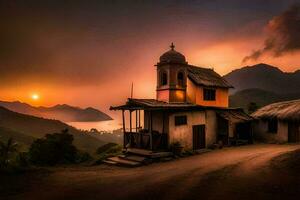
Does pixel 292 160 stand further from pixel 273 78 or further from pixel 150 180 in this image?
pixel 273 78

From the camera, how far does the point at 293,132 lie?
29953 millimetres

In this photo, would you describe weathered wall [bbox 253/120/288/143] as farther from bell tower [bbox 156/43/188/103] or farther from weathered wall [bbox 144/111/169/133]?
weathered wall [bbox 144/111/169/133]

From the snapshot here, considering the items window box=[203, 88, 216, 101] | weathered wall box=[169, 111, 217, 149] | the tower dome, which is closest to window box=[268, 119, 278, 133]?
window box=[203, 88, 216, 101]

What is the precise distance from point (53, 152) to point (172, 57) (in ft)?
47.9

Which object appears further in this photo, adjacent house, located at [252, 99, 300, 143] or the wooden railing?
adjacent house, located at [252, 99, 300, 143]

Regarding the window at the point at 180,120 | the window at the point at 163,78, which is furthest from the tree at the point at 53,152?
the window at the point at 163,78

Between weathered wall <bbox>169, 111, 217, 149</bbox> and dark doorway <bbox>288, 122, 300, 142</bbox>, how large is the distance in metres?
8.70

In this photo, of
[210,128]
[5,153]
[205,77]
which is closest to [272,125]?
[210,128]

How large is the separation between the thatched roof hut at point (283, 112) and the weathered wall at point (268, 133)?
0.93 meters

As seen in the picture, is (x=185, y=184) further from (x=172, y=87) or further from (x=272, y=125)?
(x=272, y=125)

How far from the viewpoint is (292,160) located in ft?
52.4

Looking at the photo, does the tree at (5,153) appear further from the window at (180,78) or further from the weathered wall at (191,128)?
the window at (180,78)

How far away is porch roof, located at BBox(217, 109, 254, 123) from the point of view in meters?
28.3

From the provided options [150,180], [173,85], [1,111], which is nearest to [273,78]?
[1,111]
